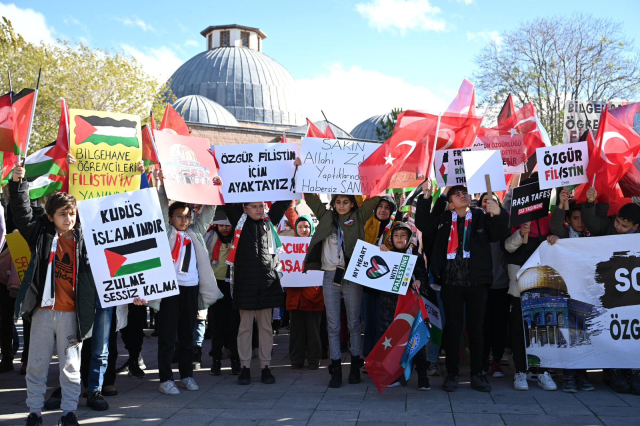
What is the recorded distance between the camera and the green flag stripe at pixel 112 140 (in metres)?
7.05

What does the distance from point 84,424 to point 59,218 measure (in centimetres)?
182

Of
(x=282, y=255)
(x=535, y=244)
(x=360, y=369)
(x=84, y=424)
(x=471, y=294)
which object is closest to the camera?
(x=84, y=424)

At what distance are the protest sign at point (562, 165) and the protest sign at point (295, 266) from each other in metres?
3.09

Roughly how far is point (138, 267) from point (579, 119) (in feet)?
20.1

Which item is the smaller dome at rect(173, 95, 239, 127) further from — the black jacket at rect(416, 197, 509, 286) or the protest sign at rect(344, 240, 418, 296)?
the black jacket at rect(416, 197, 509, 286)

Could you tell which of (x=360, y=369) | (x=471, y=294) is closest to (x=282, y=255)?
(x=360, y=369)

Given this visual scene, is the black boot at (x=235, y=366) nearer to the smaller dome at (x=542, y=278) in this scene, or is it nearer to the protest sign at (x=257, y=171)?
the protest sign at (x=257, y=171)

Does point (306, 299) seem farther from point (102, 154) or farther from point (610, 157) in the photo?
point (610, 157)

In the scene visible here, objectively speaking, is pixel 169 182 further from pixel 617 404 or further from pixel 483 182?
pixel 617 404

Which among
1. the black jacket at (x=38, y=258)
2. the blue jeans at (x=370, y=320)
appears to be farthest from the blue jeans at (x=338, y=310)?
the black jacket at (x=38, y=258)

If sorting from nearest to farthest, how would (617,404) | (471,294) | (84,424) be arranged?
1. (84,424)
2. (617,404)
3. (471,294)

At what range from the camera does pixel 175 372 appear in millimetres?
7988

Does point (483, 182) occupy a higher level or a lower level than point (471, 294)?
higher

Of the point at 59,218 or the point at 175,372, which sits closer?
the point at 59,218
